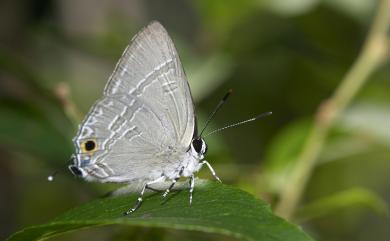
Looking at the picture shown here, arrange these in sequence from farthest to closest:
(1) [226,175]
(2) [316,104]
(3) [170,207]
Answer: (2) [316,104]
(1) [226,175]
(3) [170,207]

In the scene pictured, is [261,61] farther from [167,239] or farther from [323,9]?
[167,239]

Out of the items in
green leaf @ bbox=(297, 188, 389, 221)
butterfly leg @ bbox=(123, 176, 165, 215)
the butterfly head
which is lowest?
green leaf @ bbox=(297, 188, 389, 221)

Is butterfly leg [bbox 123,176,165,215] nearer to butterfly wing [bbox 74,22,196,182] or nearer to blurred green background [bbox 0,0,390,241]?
butterfly wing [bbox 74,22,196,182]

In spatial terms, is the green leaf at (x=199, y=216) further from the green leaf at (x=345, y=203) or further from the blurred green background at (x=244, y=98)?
the green leaf at (x=345, y=203)

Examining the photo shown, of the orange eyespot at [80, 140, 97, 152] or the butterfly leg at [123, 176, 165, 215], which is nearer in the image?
the butterfly leg at [123, 176, 165, 215]

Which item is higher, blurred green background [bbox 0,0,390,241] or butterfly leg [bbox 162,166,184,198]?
blurred green background [bbox 0,0,390,241]

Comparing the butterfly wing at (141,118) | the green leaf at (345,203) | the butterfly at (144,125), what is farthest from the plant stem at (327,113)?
the butterfly wing at (141,118)

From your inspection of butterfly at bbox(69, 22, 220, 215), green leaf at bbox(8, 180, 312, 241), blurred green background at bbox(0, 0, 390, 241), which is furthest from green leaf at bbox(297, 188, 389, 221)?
green leaf at bbox(8, 180, 312, 241)

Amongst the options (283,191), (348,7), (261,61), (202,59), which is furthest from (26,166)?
(348,7)
